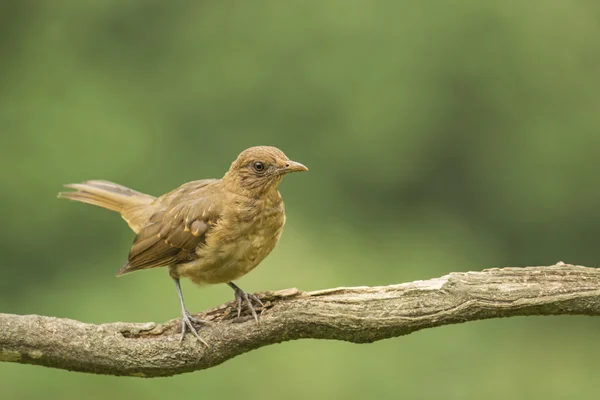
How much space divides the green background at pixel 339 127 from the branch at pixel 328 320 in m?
3.97

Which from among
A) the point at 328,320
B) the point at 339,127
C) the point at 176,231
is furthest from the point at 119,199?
the point at 339,127

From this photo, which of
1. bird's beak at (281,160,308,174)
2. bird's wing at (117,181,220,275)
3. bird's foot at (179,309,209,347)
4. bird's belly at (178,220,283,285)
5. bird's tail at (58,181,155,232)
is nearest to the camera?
bird's foot at (179,309,209,347)

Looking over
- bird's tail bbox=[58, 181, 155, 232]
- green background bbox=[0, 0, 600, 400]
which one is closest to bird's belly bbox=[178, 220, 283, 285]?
bird's tail bbox=[58, 181, 155, 232]

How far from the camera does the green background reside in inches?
351

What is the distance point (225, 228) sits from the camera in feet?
15.6

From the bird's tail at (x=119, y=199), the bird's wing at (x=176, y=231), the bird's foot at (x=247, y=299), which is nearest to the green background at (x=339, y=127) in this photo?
the bird's tail at (x=119, y=199)

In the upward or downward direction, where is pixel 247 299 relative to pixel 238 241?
downward

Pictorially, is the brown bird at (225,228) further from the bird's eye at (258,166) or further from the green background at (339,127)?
the green background at (339,127)

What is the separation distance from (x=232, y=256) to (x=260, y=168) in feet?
1.50

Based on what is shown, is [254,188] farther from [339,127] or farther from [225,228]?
[339,127]

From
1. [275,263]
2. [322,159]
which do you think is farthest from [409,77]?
[275,263]

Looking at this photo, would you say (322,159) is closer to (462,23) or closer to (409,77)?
(409,77)

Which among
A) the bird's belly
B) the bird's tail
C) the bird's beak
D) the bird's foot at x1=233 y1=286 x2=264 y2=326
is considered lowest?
the bird's foot at x1=233 y1=286 x2=264 y2=326

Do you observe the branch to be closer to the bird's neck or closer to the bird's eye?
the bird's neck
